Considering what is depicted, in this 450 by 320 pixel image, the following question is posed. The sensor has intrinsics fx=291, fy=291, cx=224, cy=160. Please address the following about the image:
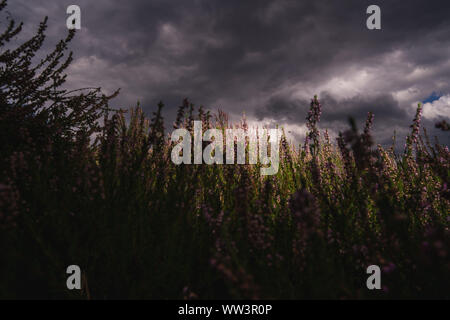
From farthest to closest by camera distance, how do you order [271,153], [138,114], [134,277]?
[271,153], [138,114], [134,277]

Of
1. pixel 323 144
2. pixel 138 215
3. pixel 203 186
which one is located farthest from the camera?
pixel 323 144

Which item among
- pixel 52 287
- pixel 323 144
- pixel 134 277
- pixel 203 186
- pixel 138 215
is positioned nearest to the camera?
pixel 52 287

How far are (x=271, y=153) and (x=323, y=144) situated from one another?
92 centimetres

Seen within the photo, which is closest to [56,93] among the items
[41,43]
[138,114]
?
[41,43]

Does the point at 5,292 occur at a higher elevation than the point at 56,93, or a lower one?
lower

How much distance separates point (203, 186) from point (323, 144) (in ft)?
6.83

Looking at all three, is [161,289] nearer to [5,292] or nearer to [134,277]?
[134,277]
